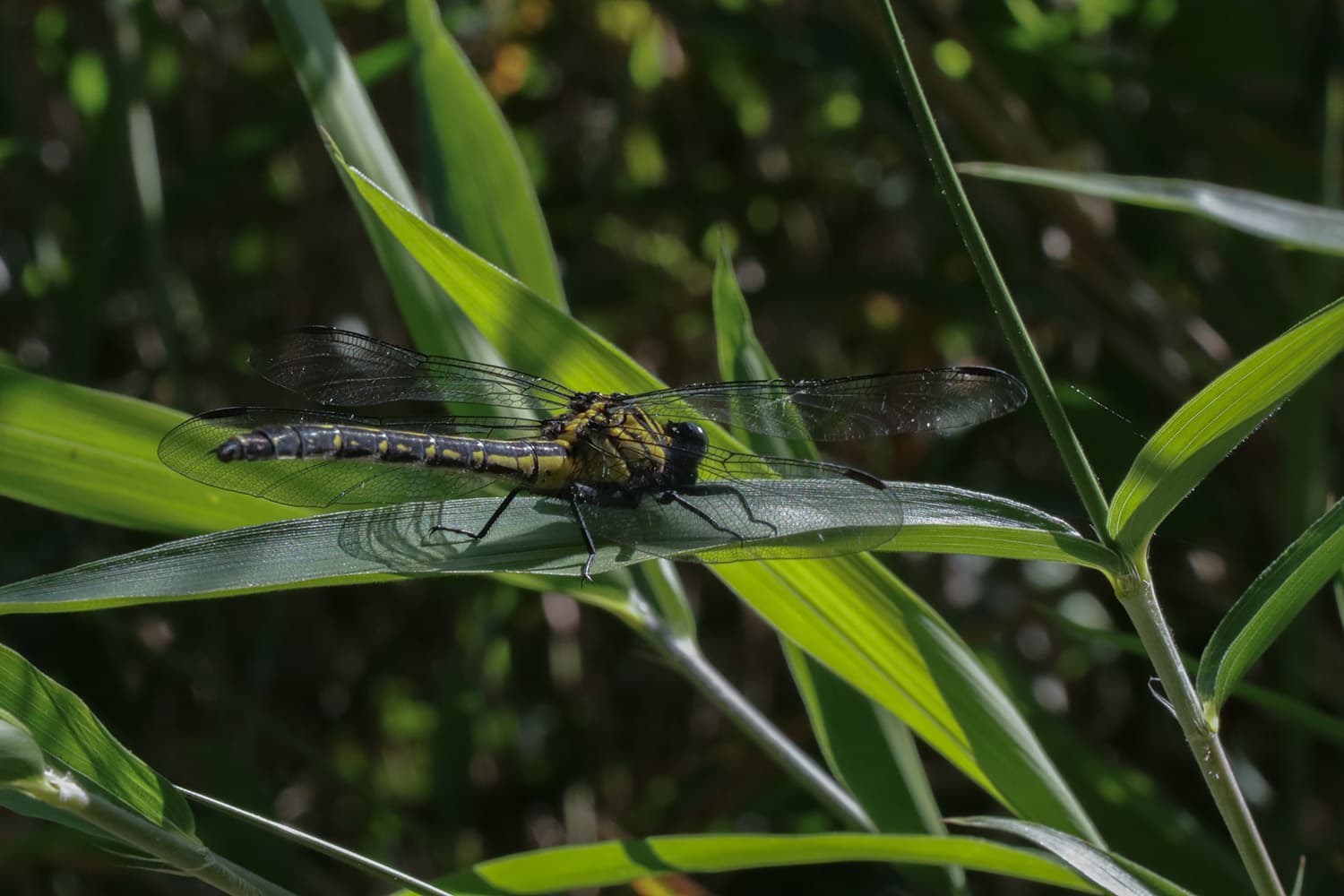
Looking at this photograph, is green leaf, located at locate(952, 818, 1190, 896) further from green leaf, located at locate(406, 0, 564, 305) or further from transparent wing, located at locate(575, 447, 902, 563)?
green leaf, located at locate(406, 0, 564, 305)

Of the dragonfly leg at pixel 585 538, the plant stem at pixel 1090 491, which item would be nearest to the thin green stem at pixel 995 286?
the plant stem at pixel 1090 491

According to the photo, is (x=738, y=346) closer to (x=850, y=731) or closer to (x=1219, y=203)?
(x=850, y=731)

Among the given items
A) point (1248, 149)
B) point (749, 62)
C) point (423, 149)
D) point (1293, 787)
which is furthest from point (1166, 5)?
point (423, 149)

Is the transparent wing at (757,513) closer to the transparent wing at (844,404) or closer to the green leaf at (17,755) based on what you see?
the transparent wing at (844,404)

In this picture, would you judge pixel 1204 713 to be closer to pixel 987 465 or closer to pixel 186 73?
pixel 987 465

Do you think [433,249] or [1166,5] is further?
[1166,5]

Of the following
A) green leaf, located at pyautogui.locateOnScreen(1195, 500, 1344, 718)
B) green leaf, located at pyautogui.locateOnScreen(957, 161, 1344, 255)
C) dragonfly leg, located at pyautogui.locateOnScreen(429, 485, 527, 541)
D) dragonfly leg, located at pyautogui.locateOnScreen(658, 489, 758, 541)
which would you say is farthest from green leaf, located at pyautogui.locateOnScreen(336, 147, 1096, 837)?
green leaf, located at pyautogui.locateOnScreen(957, 161, 1344, 255)
